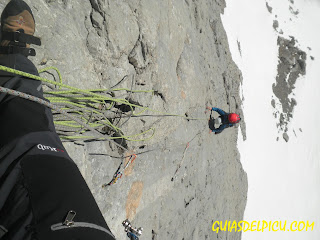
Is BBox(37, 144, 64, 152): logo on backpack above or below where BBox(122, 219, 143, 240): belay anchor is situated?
above

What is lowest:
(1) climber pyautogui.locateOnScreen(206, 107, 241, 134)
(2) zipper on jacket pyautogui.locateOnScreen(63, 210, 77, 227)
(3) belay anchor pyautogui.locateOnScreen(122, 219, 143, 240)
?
(3) belay anchor pyautogui.locateOnScreen(122, 219, 143, 240)

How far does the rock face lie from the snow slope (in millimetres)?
3345

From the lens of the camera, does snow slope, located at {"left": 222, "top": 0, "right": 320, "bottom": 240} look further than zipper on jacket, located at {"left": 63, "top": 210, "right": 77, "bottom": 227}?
Yes

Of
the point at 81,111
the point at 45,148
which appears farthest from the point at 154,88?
the point at 45,148

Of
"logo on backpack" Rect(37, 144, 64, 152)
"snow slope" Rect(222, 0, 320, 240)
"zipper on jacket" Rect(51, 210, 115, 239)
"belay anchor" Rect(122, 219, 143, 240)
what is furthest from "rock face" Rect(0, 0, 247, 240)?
"snow slope" Rect(222, 0, 320, 240)

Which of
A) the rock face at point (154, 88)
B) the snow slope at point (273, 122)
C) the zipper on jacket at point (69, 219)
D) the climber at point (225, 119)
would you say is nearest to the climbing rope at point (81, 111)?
the rock face at point (154, 88)

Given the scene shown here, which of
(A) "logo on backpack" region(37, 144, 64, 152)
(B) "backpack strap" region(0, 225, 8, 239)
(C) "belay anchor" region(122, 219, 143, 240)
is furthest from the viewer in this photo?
(C) "belay anchor" region(122, 219, 143, 240)

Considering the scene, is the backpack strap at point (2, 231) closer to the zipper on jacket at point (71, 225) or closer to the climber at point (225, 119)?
the zipper on jacket at point (71, 225)

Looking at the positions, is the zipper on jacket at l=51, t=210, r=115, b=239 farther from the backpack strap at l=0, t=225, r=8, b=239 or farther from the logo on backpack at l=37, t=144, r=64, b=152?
the logo on backpack at l=37, t=144, r=64, b=152

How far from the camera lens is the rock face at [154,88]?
267 cm

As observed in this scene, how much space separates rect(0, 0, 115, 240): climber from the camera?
1.24 meters

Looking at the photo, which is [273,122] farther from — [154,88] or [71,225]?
[71,225]

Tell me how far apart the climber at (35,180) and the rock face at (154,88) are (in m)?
0.75

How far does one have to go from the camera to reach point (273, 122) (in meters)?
11.3
